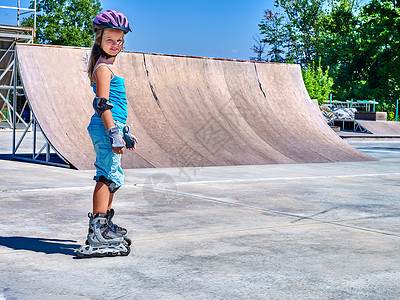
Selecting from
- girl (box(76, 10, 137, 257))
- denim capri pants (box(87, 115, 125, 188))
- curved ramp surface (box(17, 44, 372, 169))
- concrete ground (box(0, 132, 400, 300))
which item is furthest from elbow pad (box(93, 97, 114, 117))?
curved ramp surface (box(17, 44, 372, 169))

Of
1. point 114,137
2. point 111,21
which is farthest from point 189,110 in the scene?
point 114,137

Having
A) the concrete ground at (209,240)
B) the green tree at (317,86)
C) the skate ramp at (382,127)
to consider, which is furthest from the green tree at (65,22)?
the concrete ground at (209,240)

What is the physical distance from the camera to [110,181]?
4.40m

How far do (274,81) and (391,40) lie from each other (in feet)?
104

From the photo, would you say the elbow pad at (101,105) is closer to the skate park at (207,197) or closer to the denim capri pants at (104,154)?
the denim capri pants at (104,154)

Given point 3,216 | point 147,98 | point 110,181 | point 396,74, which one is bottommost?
point 3,216

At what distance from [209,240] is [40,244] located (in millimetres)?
1406

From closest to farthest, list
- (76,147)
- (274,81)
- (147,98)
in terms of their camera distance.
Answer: (76,147), (147,98), (274,81)

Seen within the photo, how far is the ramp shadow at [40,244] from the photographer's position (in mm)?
4535

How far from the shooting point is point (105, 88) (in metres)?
4.33

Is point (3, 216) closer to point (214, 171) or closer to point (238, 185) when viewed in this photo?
point (238, 185)

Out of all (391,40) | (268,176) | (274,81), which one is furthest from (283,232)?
(391,40)

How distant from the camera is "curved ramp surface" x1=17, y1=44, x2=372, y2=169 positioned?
1161cm

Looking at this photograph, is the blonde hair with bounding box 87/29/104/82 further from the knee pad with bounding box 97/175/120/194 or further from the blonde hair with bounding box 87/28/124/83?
the knee pad with bounding box 97/175/120/194
